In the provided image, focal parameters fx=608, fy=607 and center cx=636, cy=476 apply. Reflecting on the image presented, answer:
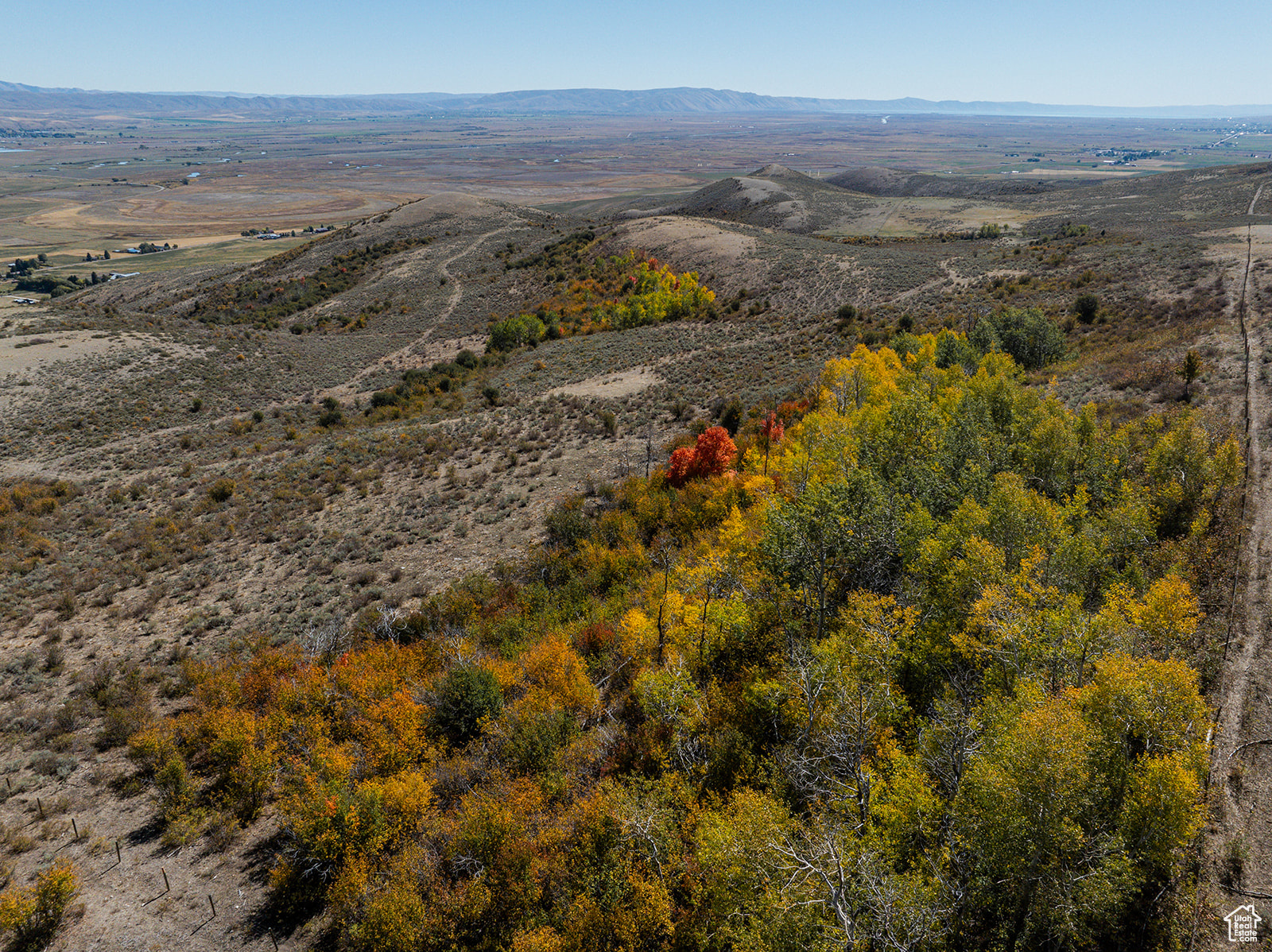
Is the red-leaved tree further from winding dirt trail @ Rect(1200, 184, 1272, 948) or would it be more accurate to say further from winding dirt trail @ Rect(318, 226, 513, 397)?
winding dirt trail @ Rect(318, 226, 513, 397)

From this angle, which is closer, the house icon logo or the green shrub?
the house icon logo

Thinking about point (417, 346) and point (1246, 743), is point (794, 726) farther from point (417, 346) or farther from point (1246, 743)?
point (417, 346)

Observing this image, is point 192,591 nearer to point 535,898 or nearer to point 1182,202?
point 535,898

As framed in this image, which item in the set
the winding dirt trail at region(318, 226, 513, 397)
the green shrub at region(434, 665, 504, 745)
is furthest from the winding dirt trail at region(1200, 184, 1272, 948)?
the winding dirt trail at region(318, 226, 513, 397)

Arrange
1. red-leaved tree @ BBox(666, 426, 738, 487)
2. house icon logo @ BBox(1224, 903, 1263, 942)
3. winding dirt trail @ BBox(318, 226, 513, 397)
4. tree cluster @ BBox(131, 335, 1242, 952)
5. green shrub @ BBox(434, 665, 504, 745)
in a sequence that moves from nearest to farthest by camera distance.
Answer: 1. house icon logo @ BBox(1224, 903, 1263, 942)
2. tree cluster @ BBox(131, 335, 1242, 952)
3. green shrub @ BBox(434, 665, 504, 745)
4. red-leaved tree @ BBox(666, 426, 738, 487)
5. winding dirt trail @ BBox(318, 226, 513, 397)

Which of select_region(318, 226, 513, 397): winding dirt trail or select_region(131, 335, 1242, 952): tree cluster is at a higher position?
select_region(318, 226, 513, 397): winding dirt trail

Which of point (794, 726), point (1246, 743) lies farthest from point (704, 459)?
point (1246, 743)
